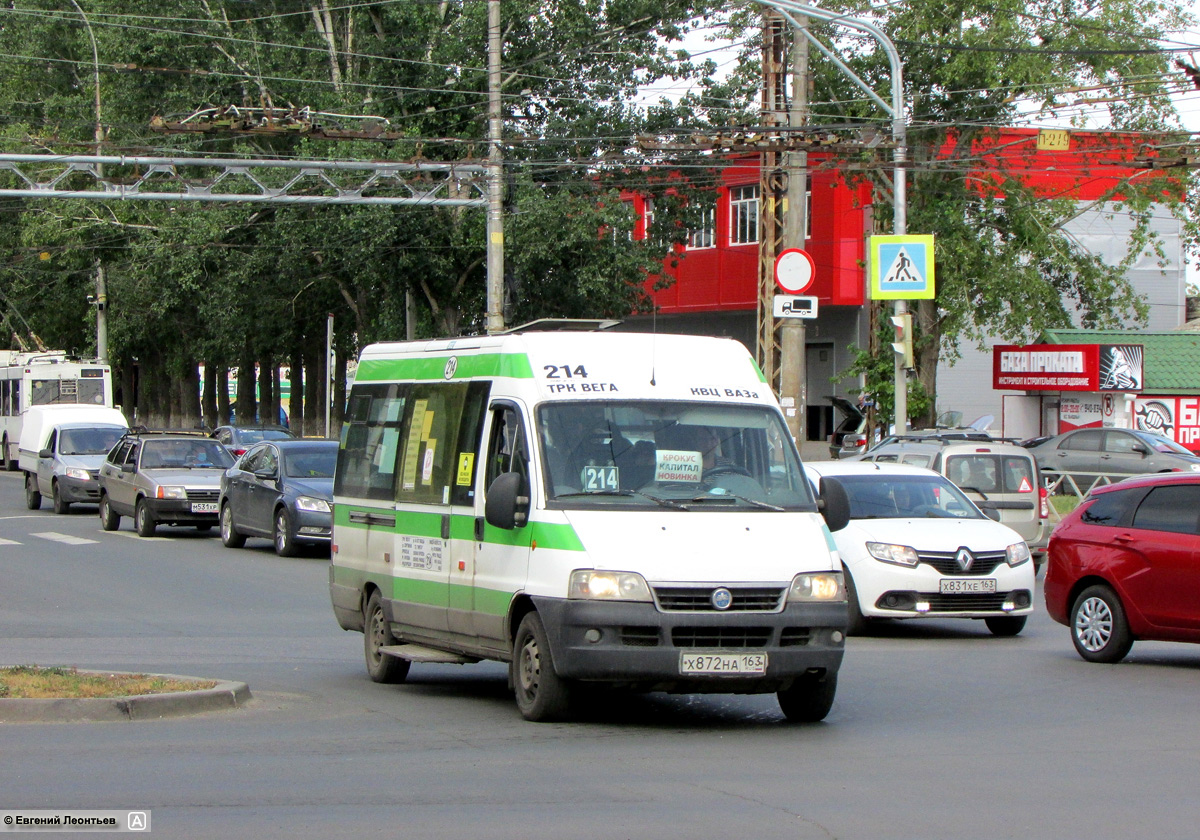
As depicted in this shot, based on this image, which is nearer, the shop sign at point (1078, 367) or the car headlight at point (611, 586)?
the car headlight at point (611, 586)

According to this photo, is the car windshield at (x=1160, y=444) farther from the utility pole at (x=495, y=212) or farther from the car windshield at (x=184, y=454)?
the car windshield at (x=184, y=454)

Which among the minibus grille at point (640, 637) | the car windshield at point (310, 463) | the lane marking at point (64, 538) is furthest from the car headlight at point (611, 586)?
the lane marking at point (64, 538)

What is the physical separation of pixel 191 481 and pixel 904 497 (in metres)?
14.9

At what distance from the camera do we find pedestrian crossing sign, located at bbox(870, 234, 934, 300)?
24031 mm

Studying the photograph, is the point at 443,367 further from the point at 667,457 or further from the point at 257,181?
the point at 257,181

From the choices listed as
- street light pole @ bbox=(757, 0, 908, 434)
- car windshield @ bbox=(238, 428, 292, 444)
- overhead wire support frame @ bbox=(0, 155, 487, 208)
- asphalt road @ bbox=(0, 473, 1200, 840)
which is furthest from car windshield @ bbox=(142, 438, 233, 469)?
car windshield @ bbox=(238, 428, 292, 444)

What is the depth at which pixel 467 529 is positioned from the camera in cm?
1012

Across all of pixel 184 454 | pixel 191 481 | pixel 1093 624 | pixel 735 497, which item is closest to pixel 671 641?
pixel 735 497

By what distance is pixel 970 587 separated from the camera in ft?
45.9

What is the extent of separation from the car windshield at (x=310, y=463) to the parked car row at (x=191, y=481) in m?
0.01

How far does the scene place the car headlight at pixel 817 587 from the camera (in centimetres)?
909

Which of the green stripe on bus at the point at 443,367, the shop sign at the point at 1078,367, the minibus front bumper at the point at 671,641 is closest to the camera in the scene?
the minibus front bumper at the point at 671,641

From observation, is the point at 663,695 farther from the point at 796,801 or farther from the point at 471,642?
the point at 796,801

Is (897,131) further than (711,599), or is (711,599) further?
(897,131)
